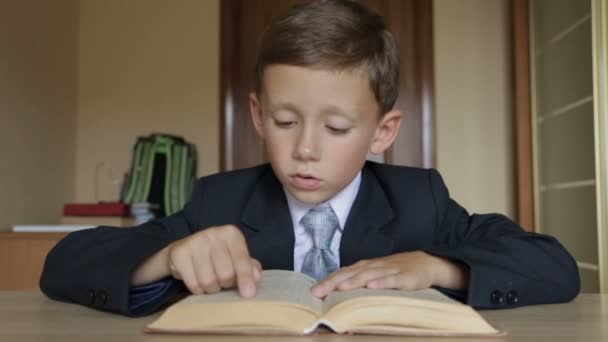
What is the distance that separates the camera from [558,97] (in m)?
2.83

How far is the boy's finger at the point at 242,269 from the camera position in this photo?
787 millimetres

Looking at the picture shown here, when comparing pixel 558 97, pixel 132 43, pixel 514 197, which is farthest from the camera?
pixel 132 43

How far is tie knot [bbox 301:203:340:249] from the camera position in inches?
49.8

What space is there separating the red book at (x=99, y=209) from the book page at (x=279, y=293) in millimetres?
2136

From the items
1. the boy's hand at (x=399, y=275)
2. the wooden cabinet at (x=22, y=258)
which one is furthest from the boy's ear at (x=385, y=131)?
the wooden cabinet at (x=22, y=258)

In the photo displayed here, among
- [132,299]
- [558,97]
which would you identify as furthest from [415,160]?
[132,299]

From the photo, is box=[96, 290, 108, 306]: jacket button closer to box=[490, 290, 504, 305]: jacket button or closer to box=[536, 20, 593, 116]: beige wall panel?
box=[490, 290, 504, 305]: jacket button

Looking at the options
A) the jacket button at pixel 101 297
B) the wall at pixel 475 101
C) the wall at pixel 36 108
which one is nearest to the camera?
the jacket button at pixel 101 297

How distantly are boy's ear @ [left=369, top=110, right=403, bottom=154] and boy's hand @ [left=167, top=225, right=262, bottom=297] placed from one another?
1.64 ft

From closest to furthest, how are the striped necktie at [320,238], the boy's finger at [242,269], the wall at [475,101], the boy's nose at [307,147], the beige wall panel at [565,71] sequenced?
1. the boy's finger at [242,269]
2. the boy's nose at [307,147]
3. the striped necktie at [320,238]
4. the beige wall panel at [565,71]
5. the wall at [475,101]

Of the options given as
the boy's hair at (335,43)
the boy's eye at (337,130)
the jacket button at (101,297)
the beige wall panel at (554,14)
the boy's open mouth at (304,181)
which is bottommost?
the jacket button at (101,297)

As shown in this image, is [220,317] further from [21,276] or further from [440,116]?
[440,116]

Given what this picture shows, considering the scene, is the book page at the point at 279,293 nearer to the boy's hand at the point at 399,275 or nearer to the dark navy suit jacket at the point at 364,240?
the boy's hand at the point at 399,275

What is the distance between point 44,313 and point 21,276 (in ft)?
5.74
